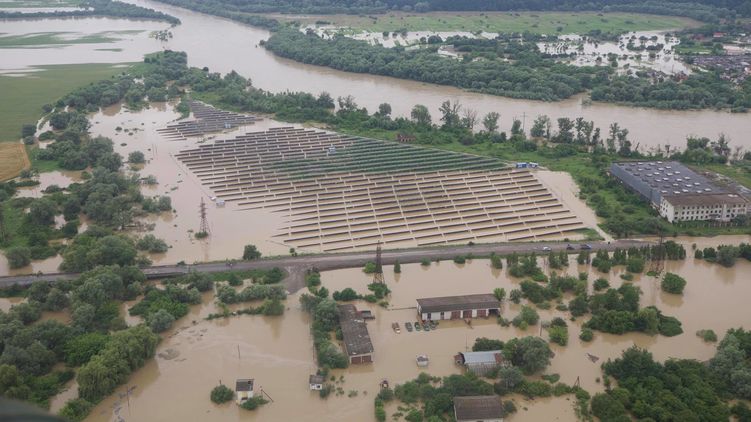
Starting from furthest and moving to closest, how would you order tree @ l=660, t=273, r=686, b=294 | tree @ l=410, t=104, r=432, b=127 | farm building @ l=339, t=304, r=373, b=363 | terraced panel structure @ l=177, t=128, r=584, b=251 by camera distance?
tree @ l=410, t=104, r=432, b=127
terraced panel structure @ l=177, t=128, r=584, b=251
tree @ l=660, t=273, r=686, b=294
farm building @ l=339, t=304, r=373, b=363

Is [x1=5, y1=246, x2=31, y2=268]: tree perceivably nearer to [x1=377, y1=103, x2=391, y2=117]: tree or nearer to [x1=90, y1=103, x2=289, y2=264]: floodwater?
[x1=90, y1=103, x2=289, y2=264]: floodwater

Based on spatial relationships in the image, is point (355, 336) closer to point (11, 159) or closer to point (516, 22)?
point (11, 159)

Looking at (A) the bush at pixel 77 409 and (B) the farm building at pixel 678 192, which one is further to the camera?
(B) the farm building at pixel 678 192

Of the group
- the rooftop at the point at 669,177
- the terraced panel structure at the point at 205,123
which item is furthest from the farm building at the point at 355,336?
the terraced panel structure at the point at 205,123

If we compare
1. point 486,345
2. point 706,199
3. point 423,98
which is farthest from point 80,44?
Answer: point 486,345

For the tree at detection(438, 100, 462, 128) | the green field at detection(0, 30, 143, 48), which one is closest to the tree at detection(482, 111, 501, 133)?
the tree at detection(438, 100, 462, 128)

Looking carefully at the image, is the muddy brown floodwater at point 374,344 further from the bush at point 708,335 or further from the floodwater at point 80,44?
the floodwater at point 80,44

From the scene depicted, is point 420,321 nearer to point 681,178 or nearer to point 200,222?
point 200,222
